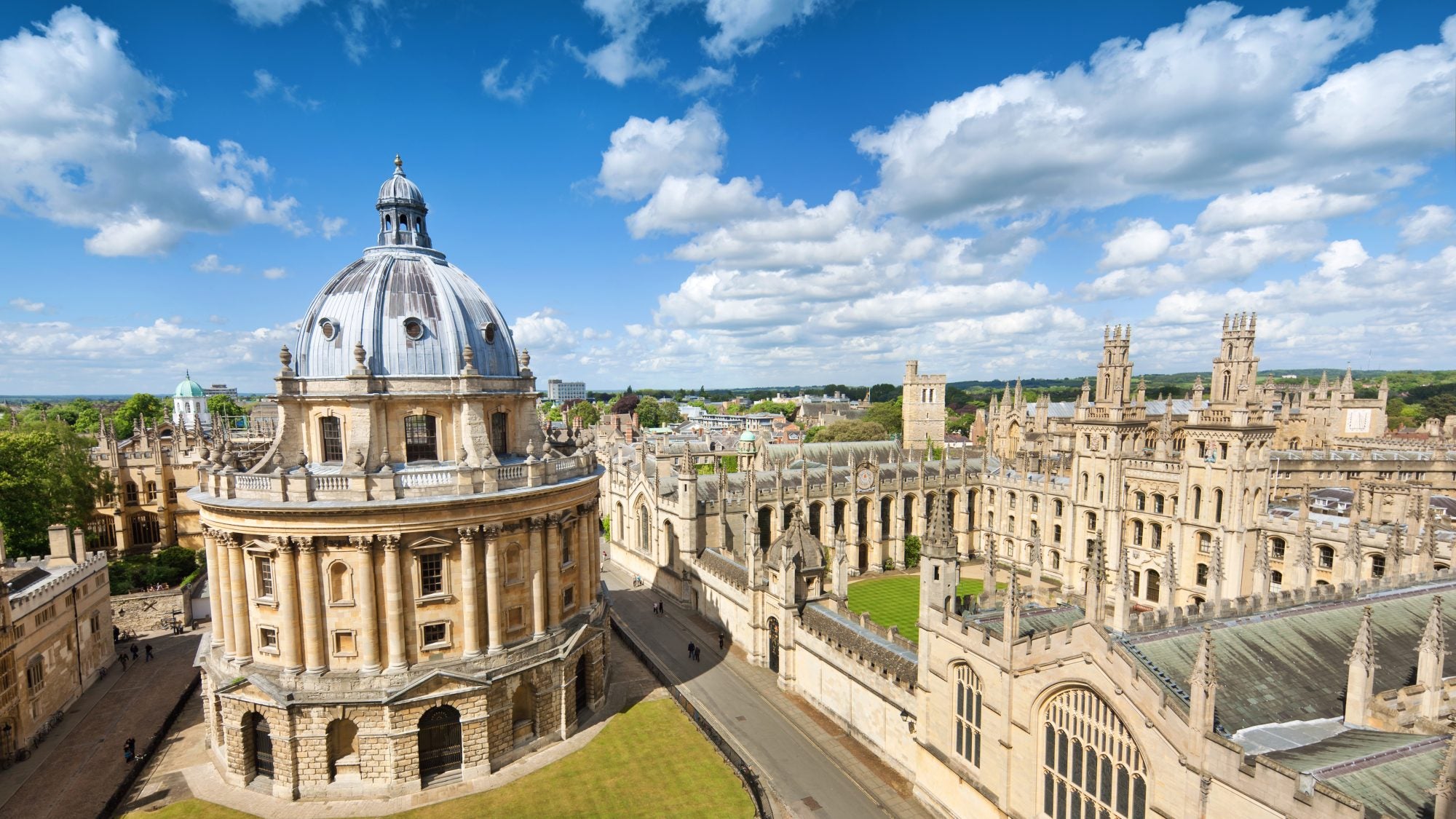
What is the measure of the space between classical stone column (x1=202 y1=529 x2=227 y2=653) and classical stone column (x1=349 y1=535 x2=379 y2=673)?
21.2 ft

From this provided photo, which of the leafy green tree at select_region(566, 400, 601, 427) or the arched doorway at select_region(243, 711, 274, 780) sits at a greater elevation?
the leafy green tree at select_region(566, 400, 601, 427)

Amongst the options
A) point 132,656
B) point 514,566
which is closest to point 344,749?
point 514,566

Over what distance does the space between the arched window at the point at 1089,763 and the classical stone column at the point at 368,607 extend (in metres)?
23.6

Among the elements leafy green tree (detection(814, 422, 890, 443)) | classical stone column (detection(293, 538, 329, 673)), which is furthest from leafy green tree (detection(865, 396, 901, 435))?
classical stone column (detection(293, 538, 329, 673))

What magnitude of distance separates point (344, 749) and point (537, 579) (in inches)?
376

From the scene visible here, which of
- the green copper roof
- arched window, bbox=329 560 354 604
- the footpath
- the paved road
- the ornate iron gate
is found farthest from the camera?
the ornate iron gate

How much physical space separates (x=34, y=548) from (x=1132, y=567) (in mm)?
76175

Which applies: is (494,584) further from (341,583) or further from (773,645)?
(773,645)

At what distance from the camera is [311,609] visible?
82.0ft

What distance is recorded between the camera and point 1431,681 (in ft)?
53.7

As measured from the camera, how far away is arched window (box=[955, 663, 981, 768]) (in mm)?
21328

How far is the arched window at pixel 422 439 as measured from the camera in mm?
27891

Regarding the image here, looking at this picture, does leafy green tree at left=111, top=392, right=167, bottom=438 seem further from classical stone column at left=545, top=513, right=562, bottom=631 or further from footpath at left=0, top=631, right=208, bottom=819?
Answer: classical stone column at left=545, top=513, right=562, bottom=631

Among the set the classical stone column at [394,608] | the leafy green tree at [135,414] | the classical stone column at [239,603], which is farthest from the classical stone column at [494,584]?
the leafy green tree at [135,414]
